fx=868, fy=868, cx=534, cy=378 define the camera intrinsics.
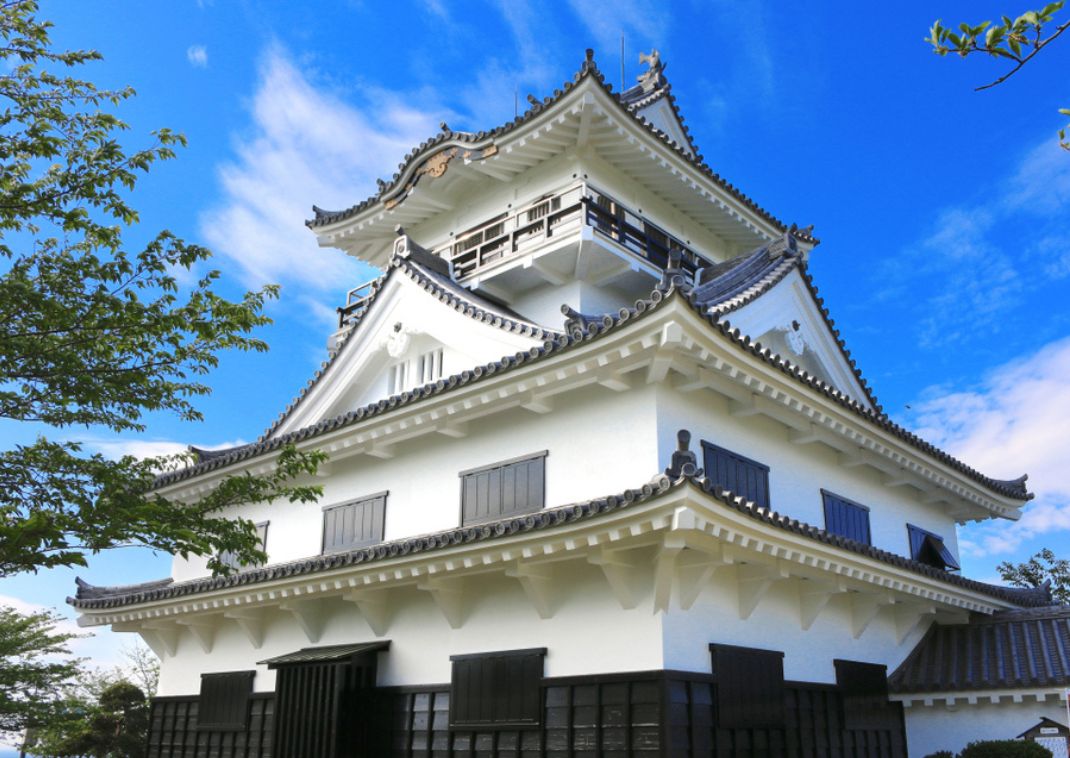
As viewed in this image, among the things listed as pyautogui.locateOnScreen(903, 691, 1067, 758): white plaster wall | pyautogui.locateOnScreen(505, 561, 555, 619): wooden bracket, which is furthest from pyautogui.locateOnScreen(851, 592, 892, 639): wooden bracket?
pyautogui.locateOnScreen(505, 561, 555, 619): wooden bracket

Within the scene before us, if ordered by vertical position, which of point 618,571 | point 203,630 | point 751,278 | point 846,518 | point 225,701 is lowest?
point 225,701

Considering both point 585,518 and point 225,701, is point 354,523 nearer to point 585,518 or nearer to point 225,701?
point 225,701

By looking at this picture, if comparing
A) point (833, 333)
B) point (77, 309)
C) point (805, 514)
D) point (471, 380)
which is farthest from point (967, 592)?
point (77, 309)

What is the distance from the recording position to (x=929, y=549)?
634 inches

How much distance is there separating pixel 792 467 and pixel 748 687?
12.2 ft

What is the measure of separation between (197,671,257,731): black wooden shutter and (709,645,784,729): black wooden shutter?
8057 millimetres

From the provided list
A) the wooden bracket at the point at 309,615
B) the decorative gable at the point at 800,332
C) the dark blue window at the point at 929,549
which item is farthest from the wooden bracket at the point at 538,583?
the dark blue window at the point at 929,549

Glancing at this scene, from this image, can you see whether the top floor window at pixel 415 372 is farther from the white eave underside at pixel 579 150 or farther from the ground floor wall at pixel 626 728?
the ground floor wall at pixel 626 728

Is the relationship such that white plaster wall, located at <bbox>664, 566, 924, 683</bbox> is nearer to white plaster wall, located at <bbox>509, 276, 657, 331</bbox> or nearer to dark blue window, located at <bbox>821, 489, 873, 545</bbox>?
dark blue window, located at <bbox>821, 489, 873, 545</bbox>

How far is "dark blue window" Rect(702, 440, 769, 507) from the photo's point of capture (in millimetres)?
11242

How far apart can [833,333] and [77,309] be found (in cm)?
1166

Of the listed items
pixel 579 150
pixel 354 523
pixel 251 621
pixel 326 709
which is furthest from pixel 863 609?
pixel 251 621

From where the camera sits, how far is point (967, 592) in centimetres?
1316

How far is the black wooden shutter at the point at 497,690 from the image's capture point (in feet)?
33.8
